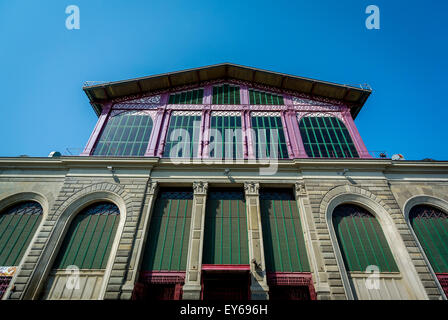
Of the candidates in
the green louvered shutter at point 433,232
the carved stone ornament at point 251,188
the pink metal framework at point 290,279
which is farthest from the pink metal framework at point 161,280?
the green louvered shutter at point 433,232

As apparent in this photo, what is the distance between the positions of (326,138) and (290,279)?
973 centimetres

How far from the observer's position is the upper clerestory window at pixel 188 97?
60.0 ft

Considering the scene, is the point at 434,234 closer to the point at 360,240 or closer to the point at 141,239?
the point at 360,240

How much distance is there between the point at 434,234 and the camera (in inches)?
470

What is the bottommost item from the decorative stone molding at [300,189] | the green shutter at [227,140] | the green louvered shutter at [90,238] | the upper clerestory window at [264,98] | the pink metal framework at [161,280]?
the pink metal framework at [161,280]

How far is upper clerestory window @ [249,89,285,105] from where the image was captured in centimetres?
1831

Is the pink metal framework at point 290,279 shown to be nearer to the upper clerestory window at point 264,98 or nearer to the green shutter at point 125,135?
the green shutter at point 125,135

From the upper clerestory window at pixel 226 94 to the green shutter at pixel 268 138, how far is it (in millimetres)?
2614

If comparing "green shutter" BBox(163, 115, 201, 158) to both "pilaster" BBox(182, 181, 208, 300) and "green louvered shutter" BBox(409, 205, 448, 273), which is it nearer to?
"pilaster" BBox(182, 181, 208, 300)

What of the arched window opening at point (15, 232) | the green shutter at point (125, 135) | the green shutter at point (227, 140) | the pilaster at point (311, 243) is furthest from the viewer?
the green shutter at point (125, 135)

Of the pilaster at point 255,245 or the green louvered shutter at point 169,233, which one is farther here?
the green louvered shutter at point 169,233

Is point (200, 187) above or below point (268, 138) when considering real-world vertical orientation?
below

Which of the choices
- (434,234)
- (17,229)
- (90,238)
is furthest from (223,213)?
(434,234)
